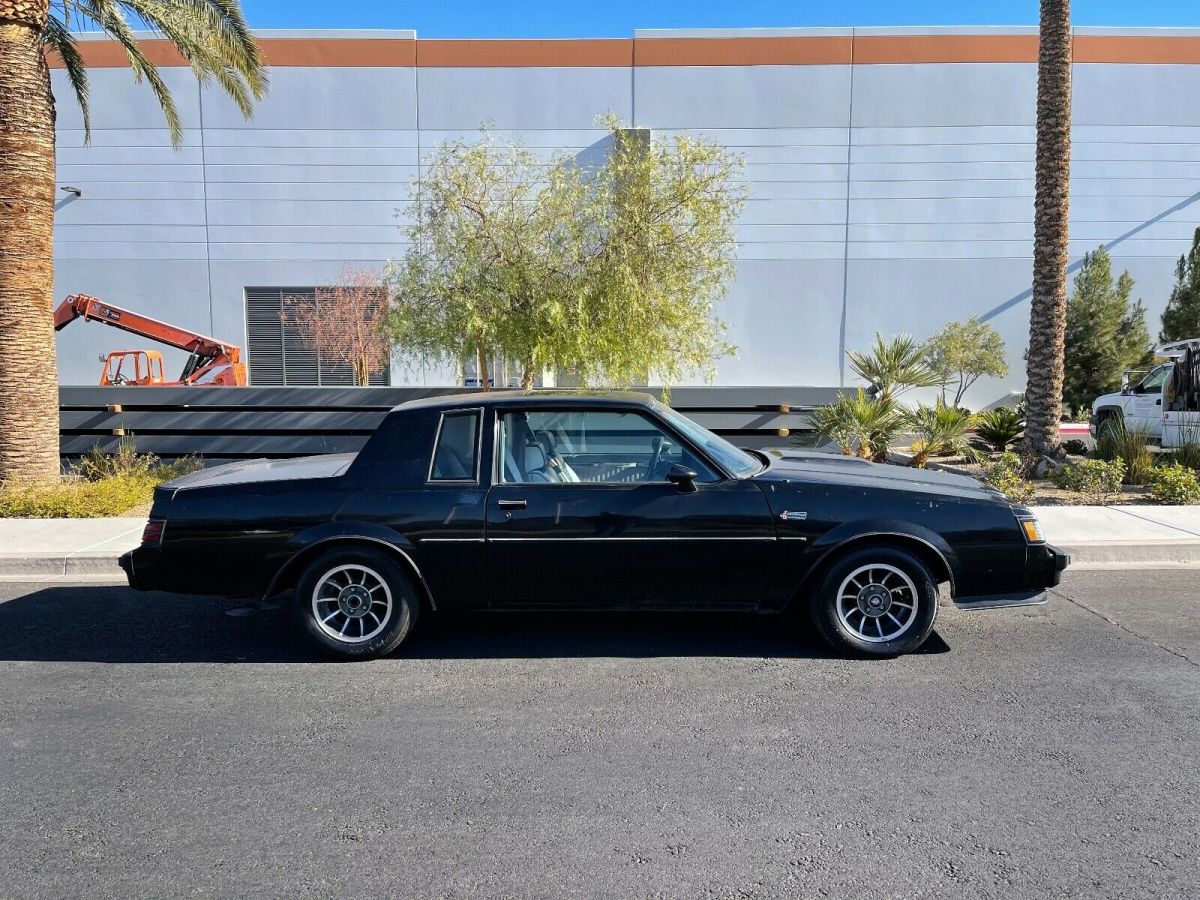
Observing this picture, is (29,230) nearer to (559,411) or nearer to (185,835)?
(559,411)

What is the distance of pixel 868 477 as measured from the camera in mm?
5285

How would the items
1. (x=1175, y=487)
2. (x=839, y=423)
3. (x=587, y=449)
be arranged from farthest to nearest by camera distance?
1. (x=839, y=423)
2. (x=1175, y=487)
3. (x=587, y=449)

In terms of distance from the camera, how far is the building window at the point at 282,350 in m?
24.6

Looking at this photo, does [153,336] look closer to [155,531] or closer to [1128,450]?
[155,531]

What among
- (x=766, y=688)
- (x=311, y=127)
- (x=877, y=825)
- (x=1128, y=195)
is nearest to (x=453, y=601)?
(x=766, y=688)

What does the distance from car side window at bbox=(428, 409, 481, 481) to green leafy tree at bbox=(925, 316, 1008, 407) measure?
19114 mm

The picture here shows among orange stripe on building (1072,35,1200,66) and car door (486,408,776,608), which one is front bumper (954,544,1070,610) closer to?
car door (486,408,776,608)

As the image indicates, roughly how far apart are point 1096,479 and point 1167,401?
4.82 m

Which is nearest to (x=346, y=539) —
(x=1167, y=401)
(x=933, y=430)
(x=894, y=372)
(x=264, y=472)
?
(x=264, y=472)

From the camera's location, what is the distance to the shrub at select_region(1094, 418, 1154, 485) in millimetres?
10820

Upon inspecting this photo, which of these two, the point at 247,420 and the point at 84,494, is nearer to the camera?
the point at 84,494

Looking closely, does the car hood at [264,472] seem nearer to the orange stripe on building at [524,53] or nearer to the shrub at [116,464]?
the shrub at [116,464]

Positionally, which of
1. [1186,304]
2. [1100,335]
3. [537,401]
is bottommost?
[537,401]

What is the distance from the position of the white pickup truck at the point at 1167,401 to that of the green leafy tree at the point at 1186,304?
6.85 metres
